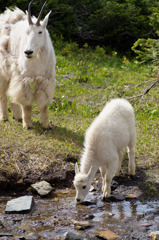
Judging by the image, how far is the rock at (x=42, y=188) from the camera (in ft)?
19.1

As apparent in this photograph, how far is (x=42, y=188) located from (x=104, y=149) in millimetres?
1180

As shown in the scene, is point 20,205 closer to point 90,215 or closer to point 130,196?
point 90,215

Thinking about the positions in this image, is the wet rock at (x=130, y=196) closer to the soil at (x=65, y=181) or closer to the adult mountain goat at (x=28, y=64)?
the soil at (x=65, y=181)

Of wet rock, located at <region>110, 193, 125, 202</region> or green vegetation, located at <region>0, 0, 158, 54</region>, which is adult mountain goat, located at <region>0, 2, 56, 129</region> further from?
green vegetation, located at <region>0, 0, 158, 54</region>

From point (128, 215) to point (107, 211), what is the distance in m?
0.32

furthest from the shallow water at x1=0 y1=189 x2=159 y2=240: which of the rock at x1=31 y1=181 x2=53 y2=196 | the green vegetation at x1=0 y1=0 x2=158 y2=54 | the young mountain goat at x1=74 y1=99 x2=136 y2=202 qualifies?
the green vegetation at x1=0 y1=0 x2=158 y2=54

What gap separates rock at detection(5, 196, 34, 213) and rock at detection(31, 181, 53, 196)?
10.2 inches

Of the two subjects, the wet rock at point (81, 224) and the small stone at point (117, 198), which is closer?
the wet rock at point (81, 224)

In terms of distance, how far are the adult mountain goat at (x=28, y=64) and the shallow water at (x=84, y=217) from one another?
2.39 m

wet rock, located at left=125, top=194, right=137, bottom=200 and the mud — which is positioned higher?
the mud

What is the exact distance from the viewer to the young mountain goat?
17.9 feet

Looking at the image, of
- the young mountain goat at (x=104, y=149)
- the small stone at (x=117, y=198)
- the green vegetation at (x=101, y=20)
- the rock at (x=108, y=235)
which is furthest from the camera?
the green vegetation at (x=101, y=20)

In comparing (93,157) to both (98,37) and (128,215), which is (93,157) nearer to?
(128,215)

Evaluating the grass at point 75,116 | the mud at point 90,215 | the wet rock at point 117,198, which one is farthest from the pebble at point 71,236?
the grass at point 75,116
